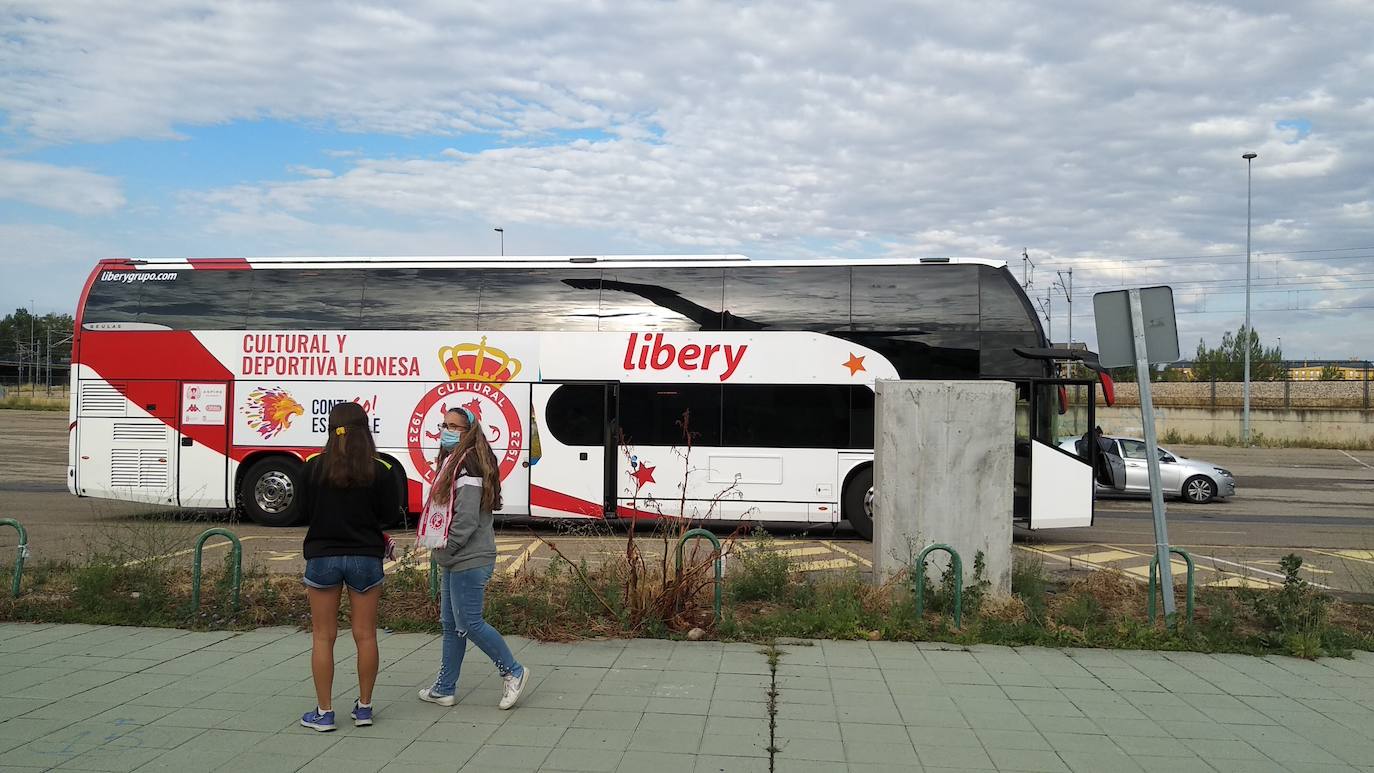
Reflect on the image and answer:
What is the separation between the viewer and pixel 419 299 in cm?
1432

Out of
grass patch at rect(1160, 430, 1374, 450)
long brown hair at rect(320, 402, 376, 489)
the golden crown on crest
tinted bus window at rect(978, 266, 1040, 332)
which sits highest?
tinted bus window at rect(978, 266, 1040, 332)

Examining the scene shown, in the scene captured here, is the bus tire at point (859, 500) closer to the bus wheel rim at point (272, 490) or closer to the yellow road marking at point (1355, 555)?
the yellow road marking at point (1355, 555)

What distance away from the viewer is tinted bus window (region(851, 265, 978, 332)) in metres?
13.4

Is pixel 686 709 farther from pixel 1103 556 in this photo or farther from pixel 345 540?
pixel 1103 556

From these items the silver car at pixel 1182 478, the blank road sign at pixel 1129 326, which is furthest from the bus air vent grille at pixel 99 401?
the silver car at pixel 1182 478

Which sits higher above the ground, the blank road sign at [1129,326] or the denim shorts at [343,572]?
the blank road sign at [1129,326]

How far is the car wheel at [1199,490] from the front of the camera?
20.1 m

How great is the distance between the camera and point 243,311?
1451cm

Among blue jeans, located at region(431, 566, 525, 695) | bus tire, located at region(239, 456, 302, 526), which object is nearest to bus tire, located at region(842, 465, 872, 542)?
bus tire, located at region(239, 456, 302, 526)

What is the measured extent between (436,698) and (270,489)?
9.79 meters

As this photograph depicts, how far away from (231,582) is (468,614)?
11.6ft

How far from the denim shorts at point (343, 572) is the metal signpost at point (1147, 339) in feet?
18.7

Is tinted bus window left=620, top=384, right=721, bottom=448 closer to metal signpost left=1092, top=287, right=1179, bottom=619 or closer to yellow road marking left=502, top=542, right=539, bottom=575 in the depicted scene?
yellow road marking left=502, top=542, right=539, bottom=575

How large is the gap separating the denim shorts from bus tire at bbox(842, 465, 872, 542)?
9074 mm
